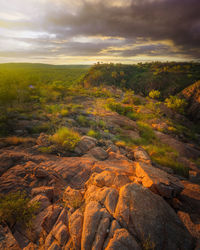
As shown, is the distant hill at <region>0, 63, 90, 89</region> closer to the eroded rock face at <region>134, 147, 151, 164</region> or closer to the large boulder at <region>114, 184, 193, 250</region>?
the eroded rock face at <region>134, 147, 151, 164</region>

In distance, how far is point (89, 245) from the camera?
226 cm

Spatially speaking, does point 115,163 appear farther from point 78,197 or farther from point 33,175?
point 33,175

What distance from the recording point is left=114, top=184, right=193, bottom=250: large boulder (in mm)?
2342

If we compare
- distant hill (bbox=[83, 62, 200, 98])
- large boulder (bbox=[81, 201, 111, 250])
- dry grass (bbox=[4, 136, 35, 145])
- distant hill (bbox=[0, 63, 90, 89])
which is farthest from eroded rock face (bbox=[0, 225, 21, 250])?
distant hill (bbox=[83, 62, 200, 98])

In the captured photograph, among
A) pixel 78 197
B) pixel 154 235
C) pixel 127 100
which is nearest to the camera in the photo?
pixel 154 235

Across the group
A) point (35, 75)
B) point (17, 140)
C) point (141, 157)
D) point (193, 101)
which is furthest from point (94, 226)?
point (193, 101)

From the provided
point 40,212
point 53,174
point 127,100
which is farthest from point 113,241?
point 127,100

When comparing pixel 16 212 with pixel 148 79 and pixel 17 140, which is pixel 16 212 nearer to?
pixel 17 140

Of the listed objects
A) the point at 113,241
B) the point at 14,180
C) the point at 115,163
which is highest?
the point at 113,241

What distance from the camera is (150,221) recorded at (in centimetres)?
253

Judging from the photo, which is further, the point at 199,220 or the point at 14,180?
the point at 14,180

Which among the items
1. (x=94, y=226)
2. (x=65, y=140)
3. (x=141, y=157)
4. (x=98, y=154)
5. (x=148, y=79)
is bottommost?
(x=148, y=79)

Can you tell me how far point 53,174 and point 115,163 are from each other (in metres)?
2.65

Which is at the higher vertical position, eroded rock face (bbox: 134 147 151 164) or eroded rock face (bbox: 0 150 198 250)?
eroded rock face (bbox: 0 150 198 250)
